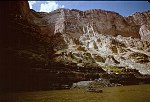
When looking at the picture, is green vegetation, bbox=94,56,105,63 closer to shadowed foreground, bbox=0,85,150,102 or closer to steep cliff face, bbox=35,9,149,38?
steep cliff face, bbox=35,9,149,38

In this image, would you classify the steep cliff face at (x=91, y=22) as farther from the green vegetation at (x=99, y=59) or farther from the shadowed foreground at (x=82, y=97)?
the shadowed foreground at (x=82, y=97)

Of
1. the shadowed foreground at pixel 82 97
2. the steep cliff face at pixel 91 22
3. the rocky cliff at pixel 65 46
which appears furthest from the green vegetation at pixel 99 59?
the shadowed foreground at pixel 82 97

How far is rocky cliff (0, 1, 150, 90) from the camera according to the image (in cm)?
1806

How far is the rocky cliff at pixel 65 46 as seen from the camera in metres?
18.1

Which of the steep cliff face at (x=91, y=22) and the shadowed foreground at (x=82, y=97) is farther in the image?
the steep cliff face at (x=91, y=22)

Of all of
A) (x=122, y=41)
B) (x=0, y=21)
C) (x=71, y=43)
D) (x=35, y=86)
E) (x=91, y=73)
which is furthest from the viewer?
(x=122, y=41)

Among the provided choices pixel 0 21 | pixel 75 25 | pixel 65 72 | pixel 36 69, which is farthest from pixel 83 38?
pixel 0 21

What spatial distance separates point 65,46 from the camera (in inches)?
1629

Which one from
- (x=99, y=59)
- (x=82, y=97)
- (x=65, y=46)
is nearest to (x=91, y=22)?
(x=65, y=46)

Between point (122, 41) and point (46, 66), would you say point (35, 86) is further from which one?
point (122, 41)

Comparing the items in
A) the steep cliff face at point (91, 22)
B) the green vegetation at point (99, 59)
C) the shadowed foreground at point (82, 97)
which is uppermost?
the steep cliff face at point (91, 22)

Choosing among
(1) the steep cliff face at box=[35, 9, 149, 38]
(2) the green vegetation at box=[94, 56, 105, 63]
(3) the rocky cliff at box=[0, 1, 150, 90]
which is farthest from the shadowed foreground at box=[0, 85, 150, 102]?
(1) the steep cliff face at box=[35, 9, 149, 38]

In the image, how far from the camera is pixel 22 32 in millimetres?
21953

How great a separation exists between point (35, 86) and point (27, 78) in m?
0.98
